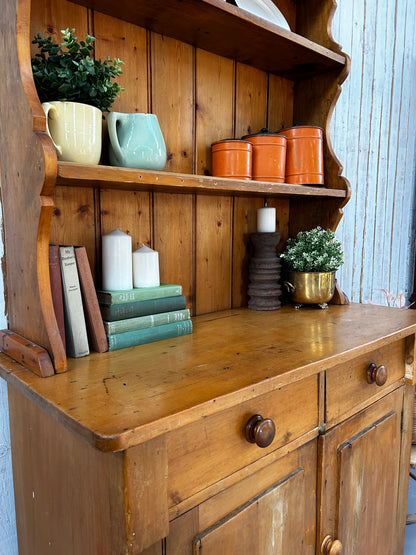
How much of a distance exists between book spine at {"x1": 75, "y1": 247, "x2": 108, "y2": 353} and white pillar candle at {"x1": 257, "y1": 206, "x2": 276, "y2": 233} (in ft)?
2.25

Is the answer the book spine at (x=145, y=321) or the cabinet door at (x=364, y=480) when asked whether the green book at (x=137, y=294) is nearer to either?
the book spine at (x=145, y=321)

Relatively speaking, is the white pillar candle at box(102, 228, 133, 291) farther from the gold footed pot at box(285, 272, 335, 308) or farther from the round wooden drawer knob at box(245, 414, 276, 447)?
the gold footed pot at box(285, 272, 335, 308)

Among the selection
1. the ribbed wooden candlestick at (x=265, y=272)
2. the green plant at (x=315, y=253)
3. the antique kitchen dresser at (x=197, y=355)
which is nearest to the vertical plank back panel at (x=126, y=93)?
the antique kitchen dresser at (x=197, y=355)

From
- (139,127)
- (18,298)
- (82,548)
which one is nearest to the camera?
(82,548)

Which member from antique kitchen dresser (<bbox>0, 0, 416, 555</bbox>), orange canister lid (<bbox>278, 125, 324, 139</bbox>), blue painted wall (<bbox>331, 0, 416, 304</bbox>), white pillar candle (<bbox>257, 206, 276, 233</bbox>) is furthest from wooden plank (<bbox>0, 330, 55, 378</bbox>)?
blue painted wall (<bbox>331, 0, 416, 304</bbox>)

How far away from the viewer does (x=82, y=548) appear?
735 mm

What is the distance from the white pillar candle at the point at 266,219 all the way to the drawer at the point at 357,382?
52 cm

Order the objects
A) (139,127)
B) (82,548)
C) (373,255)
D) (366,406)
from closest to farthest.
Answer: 1. (82,548)
2. (139,127)
3. (366,406)
4. (373,255)

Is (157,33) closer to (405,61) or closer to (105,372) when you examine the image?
(105,372)

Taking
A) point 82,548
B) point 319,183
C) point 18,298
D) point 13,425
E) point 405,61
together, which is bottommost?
point 82,548

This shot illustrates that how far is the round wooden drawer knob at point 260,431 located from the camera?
0.79 meters

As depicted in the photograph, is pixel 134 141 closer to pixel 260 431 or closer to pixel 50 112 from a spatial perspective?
pixel 50 112

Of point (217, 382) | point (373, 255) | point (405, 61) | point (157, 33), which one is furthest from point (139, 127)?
point (405, 61)

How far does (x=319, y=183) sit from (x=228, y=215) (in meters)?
0.31
